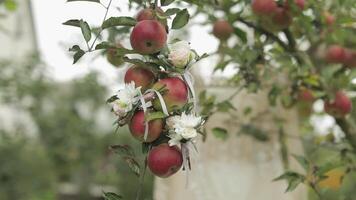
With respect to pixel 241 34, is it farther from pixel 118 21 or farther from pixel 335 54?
pixel 118 21

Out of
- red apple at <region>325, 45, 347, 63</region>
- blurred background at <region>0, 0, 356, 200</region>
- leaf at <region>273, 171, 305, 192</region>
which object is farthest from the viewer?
blurred background at <region>0, 0, 356, 200</region>

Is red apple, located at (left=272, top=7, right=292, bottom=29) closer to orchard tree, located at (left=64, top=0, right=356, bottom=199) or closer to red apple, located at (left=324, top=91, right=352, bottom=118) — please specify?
orchard tree, located at (left=64, top=0, right=356, bottom=199)

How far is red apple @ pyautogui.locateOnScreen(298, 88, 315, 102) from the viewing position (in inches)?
41.3

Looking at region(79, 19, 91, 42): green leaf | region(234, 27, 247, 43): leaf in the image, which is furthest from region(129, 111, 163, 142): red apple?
region(234, 27, 247, 43): leaf

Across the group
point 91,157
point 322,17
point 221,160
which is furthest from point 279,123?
point 91,157

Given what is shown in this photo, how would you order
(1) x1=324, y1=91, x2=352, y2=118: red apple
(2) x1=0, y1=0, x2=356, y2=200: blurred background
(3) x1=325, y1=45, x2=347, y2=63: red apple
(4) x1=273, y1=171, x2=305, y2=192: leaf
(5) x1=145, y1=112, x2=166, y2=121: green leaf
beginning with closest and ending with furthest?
(5) x1=145, y1=112, x2=166, y2=121: green leaf < (4) x1=273, y1=171, x2=305, y2=192: leaf < (1) x1=324, y1=91, x2=352, y2=118: red apple < (3) x1=325, y1=45, x2=347, y2=63: red apple < (2) x1=0, y1=0, x2=356, y2=200: blurred background

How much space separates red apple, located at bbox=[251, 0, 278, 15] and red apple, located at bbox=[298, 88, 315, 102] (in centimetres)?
25

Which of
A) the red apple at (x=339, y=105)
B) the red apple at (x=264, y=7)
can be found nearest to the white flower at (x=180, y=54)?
the red apple at (x=264, y=7)

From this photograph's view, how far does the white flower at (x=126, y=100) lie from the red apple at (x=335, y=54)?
624 millimetres

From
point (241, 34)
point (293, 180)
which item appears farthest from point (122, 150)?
point (241, 34)

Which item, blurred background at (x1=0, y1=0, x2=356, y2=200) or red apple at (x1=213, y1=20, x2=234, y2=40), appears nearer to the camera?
red apple at (x1=213, y1=20, x2=234, y2=40)

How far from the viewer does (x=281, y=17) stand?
857mm

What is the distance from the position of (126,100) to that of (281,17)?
43 centimetres

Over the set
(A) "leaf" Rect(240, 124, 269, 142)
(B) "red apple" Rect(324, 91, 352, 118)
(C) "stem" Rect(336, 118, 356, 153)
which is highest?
(B) "red apple" Rect(324, 91, 352, 118)
